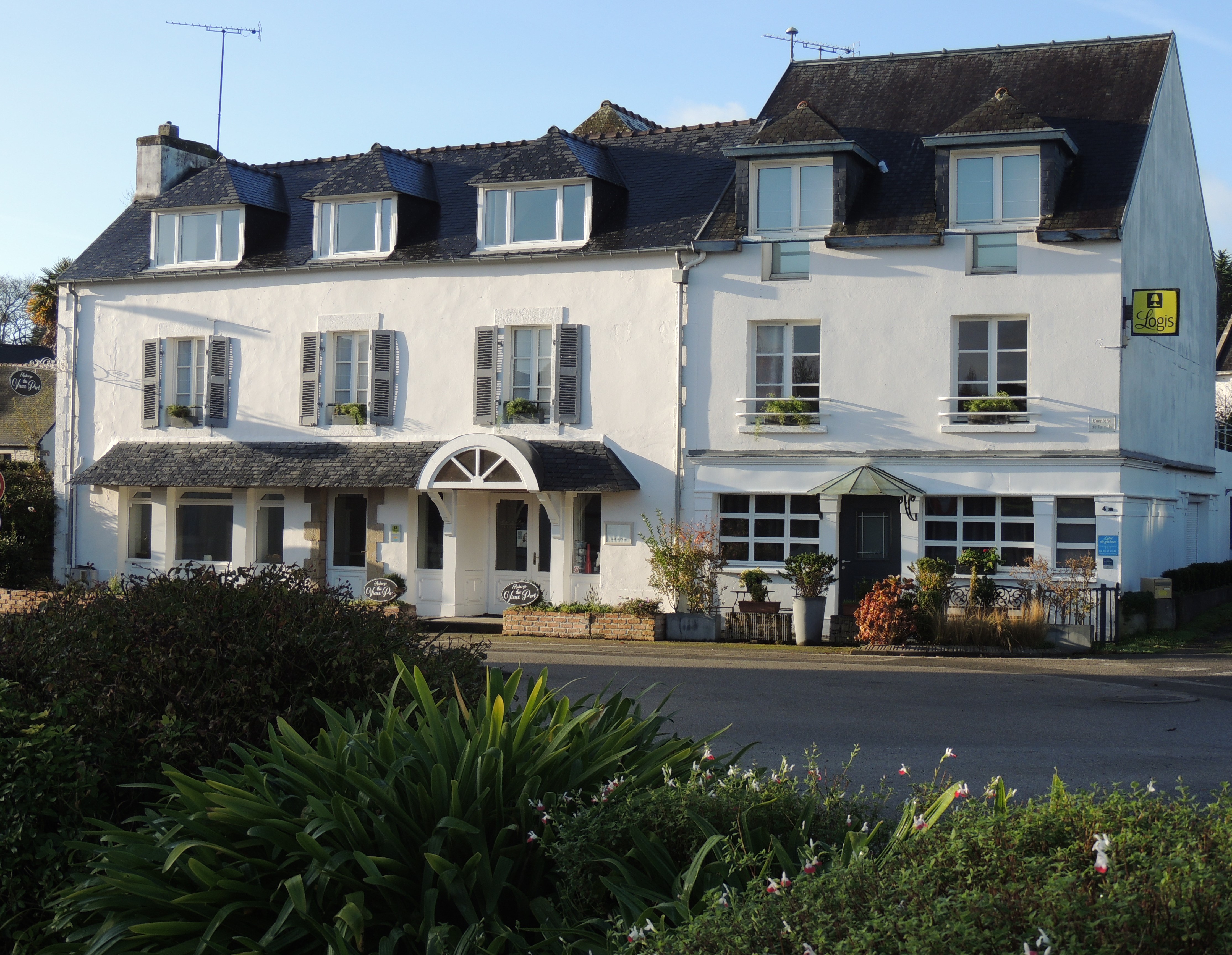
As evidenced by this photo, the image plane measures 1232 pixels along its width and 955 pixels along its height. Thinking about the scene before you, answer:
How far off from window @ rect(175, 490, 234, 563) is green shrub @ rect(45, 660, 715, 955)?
22.3 meters

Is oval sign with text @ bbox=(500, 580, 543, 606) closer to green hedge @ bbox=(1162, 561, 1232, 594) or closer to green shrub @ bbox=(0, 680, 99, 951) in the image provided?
green hedge @ bbox=(1162, 561, 1232, 594)

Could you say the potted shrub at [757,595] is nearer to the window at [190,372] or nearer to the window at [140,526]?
the window at [190,372]

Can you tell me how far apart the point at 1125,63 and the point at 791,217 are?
6.65 meters

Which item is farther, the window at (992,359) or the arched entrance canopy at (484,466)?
the arched entrance canopy at (484,466)

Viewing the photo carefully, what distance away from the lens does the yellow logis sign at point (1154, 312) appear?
2142 centimetres

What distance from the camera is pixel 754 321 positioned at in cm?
2305

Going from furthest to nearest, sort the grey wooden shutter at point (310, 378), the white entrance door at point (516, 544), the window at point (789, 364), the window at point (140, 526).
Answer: the window at point (140, 526), the grey wooden shutter at point (310, 378), the white entrance door at point (516, 544), the window at point (789, 364)

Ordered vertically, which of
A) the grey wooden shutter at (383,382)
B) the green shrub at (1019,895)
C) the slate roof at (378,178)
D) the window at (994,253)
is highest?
the slate roof at (378,178)

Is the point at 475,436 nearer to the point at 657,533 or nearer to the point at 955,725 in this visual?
the point at 657,533

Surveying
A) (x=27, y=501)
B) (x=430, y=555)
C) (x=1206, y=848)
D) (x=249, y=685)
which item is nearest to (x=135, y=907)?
(x=249, y=685)

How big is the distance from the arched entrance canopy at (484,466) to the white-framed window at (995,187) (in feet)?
26.7

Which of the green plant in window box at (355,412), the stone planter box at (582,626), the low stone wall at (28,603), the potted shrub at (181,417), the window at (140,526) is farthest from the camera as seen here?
the window at (140,526)

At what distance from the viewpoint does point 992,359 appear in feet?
71.8

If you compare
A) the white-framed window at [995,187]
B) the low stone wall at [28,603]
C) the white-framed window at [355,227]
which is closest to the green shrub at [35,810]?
the low stone wall at [28,603]
